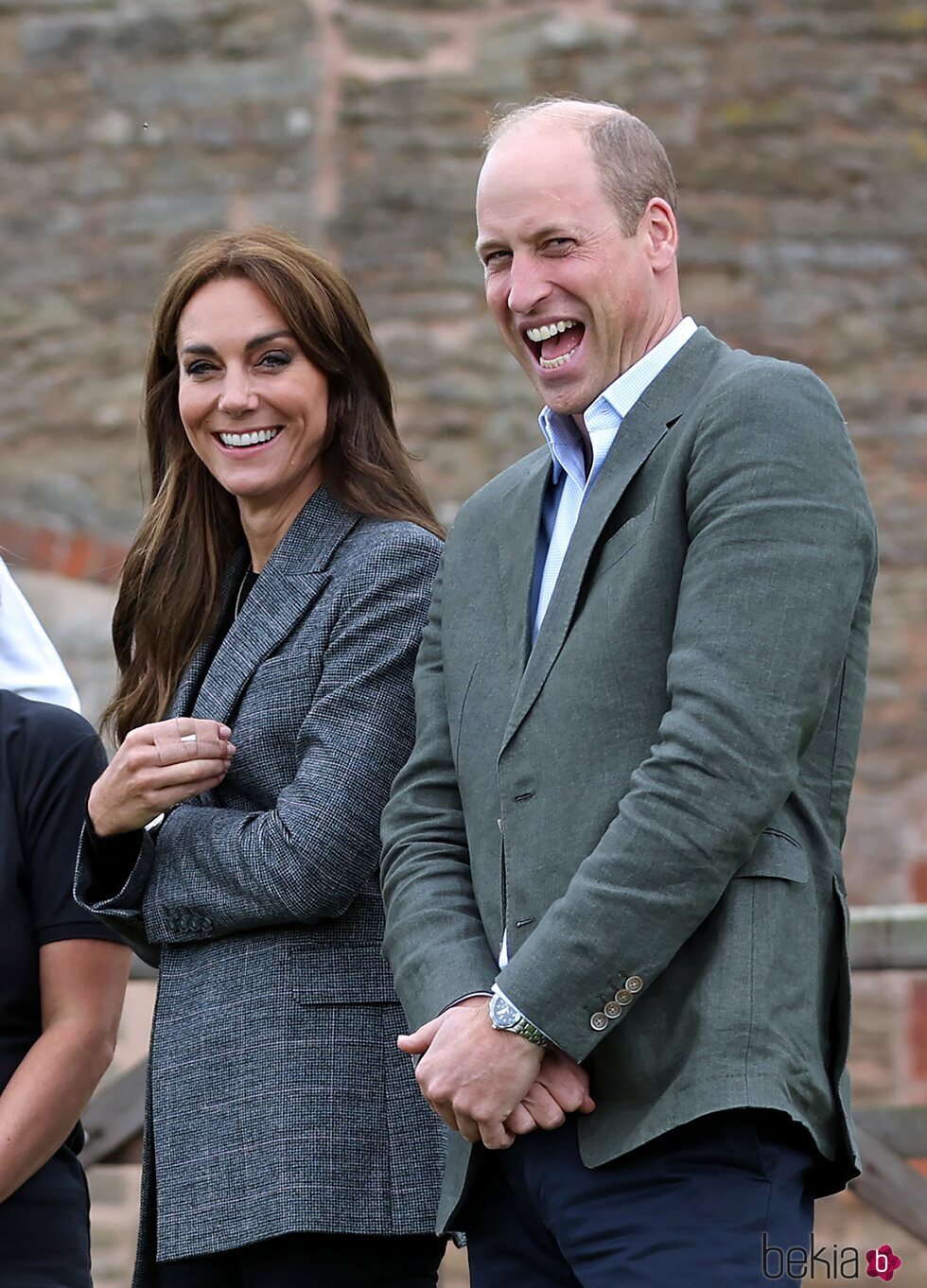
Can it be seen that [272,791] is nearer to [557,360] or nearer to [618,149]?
[557,360]

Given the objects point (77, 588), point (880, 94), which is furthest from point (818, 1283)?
point (880, 94)

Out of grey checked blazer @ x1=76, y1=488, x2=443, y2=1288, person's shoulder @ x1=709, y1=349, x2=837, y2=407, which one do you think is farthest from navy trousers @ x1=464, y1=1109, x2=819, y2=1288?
person's shoulder @ x1=709, y1=349, x2=837, y2=407

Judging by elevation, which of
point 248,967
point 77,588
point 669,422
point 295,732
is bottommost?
point 77,588

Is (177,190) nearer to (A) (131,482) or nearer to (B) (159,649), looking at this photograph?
(A) (131,482)

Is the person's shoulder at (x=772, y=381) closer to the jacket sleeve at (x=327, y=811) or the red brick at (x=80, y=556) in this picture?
the jacket sleeve at (x=327, y=811)

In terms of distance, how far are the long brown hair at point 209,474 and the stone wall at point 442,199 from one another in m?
2.78

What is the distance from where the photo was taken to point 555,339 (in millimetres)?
2166

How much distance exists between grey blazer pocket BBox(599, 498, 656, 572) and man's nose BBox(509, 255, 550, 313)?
0.30m

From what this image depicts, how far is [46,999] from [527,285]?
1.15m

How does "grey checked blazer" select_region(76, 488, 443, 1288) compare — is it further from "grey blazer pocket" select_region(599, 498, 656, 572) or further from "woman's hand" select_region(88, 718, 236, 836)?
"grey blazer pocket" select_region(599, 498, 656, 572)

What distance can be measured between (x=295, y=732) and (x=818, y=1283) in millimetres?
3113

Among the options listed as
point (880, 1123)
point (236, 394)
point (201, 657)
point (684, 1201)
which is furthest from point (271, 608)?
point (880, 1123)

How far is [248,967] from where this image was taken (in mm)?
2289

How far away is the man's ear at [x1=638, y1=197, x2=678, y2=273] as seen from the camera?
7.09 ft
